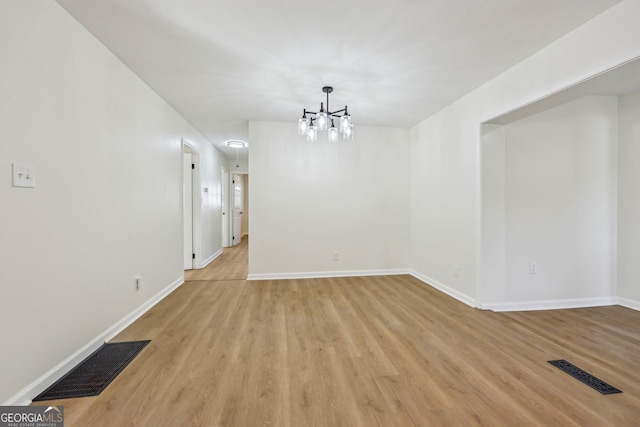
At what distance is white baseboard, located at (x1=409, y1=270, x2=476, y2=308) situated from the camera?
3078 millimetres

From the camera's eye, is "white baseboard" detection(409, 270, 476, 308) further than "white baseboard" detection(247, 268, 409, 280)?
No

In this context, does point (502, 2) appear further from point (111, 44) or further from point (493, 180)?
point (111, 44)

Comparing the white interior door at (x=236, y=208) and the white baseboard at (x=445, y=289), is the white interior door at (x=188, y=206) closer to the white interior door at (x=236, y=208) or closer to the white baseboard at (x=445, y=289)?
the white interior door at (x=236, y=208)

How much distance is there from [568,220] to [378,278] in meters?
2.47

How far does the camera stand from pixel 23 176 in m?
1.47

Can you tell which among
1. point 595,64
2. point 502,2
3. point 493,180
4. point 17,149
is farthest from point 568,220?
point 17,149

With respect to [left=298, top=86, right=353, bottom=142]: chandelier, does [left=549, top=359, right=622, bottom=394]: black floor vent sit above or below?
below

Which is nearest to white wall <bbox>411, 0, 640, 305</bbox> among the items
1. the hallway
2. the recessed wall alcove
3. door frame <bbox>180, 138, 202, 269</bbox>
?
the recessed wall alcove

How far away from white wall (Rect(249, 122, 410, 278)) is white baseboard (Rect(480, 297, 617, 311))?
1.68m

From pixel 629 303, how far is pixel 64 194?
18.0 feet

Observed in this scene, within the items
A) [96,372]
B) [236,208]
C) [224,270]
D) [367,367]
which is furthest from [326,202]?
[236,208]

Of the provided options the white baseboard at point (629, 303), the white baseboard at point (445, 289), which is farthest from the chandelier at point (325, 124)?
the white baseboard at point (629, 303)

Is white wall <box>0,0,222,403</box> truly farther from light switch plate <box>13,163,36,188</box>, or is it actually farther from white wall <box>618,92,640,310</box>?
white wall <box>618,92,640,310</box>

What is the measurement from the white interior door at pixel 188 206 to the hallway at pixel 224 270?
0.34m
